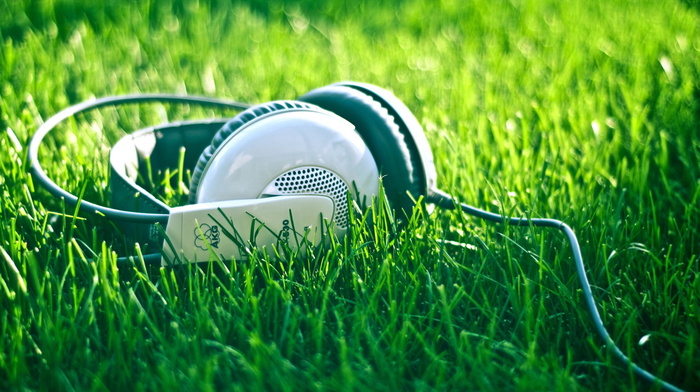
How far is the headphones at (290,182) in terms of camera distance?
166cm

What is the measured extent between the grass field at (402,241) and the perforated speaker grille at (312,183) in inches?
4.6

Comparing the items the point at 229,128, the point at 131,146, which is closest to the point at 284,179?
the point at 229,128

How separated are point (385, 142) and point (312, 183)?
0.24 m

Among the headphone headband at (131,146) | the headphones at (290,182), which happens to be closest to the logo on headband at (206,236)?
the headphones at (290,182)

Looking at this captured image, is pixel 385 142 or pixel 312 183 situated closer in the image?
pixel 312 183

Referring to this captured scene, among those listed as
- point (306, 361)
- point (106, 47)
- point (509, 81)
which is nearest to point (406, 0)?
point (509, 81)

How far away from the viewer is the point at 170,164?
2264 mm

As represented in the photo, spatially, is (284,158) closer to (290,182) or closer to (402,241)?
(290,182)

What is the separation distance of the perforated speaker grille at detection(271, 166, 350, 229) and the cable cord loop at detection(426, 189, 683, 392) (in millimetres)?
295

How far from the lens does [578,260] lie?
1644 millimetres

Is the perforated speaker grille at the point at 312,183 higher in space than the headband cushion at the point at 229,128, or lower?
lower

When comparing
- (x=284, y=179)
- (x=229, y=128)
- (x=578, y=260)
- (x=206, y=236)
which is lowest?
(x=578, y=260)

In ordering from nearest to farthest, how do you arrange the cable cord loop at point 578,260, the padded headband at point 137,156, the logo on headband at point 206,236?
1. the cable cord loop at point 578,260
2. the logo on headband at point 206,236
3. the padded headband at point 137,156

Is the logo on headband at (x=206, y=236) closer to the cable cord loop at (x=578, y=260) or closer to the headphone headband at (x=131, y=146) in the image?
the headphone headband at (x=131, y=146)
